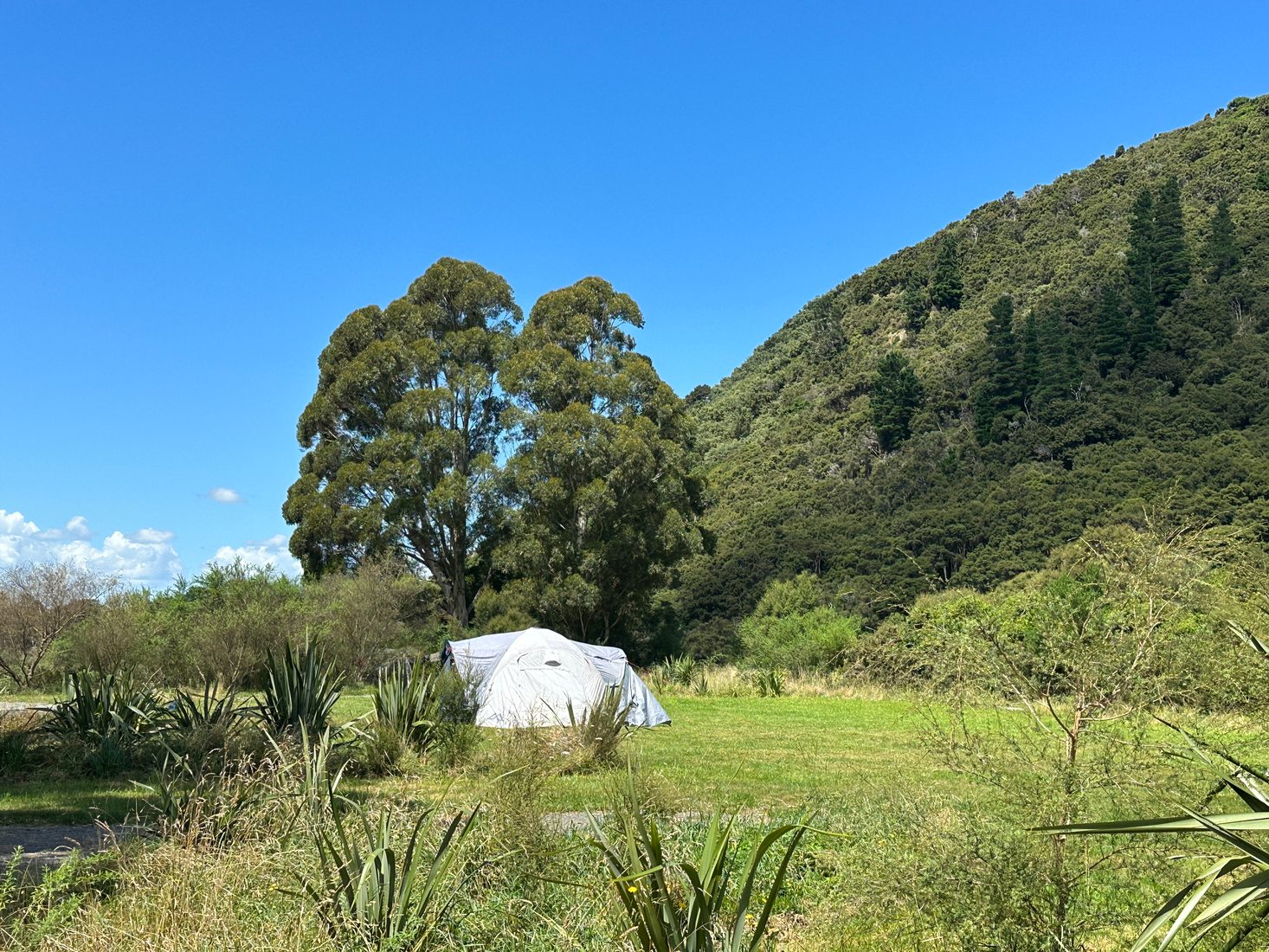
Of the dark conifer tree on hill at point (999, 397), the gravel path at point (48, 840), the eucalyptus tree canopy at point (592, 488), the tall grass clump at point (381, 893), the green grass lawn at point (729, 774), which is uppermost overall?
the dark conifer tree on hill at point (999, 397)

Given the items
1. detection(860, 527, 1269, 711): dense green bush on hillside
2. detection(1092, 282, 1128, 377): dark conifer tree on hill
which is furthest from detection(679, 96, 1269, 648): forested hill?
detection(860, 527, 1269, 711): dense green bush on hillside

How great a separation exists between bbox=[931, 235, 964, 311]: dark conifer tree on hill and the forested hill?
0.49 feet

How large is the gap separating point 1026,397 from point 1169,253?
10.2m

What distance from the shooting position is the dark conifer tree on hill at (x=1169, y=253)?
43.8 metres

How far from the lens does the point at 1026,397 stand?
43781 millimetres

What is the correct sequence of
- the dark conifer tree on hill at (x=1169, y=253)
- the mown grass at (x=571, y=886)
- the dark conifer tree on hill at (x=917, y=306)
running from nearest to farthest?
1. the mown grass at (x=571, y=886)
2. the dark conifer tree on hill at (x=1169, y=253)
3. the dark conifer tree on hill at (x=917, y=306)

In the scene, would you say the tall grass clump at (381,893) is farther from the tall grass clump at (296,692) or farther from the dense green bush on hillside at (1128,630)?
the tall grass clump at (296,692)

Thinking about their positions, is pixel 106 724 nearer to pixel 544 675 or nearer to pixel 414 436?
pixel 544 675

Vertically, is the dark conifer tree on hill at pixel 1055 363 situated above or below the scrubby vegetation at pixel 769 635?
above

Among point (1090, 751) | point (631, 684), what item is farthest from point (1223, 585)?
point (631, 684)

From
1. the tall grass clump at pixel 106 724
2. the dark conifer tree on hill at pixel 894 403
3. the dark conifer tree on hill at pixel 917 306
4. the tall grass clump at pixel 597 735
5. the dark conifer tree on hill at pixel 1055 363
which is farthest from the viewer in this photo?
the dark conifer tree on hill at pixel 917 306

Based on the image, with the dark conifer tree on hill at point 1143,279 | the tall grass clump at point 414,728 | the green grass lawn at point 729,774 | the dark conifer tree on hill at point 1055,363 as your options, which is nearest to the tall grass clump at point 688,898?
the green grass lawn at point 729,774

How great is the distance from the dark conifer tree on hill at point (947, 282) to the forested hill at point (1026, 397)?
150 mm

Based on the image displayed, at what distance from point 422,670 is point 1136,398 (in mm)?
34871
